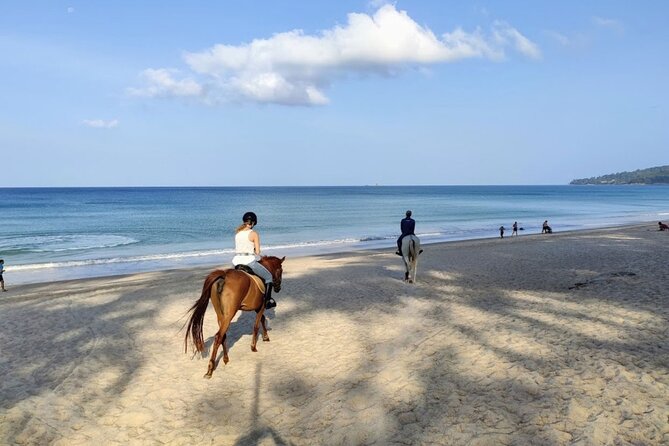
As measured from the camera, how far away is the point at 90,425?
23.5 ft

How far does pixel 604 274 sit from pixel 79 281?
23.5 meters

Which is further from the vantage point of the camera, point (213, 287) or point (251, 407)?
point (213, 287)

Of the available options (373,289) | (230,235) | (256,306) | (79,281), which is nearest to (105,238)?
(230,235)

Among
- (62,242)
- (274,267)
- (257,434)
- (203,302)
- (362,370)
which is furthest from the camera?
(62,242)

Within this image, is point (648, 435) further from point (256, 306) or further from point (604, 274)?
point (604, 274)

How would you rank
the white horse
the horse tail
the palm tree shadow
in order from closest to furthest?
the palm tree shadow
the horse tail
the white horse

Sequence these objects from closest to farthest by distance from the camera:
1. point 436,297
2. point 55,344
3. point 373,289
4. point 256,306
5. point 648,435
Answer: point 648,435 < point 256,306 < point 55,344 < point 436,297 < point 373,289

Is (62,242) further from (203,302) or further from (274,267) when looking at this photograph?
(203,302)

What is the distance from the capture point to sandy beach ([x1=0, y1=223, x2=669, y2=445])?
22.1ft

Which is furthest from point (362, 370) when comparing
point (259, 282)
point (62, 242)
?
point (62, 242)

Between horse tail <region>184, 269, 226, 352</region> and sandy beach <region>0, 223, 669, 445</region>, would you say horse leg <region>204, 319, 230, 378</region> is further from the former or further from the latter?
horse tail <region>184, 269, 226, 352</region>

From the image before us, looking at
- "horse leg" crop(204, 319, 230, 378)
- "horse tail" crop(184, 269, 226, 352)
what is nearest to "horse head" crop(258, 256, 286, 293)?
"horse tail" crop(184, 269, 226, 352)

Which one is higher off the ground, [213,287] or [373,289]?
[213,287]

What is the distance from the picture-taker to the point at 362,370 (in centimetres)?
893
